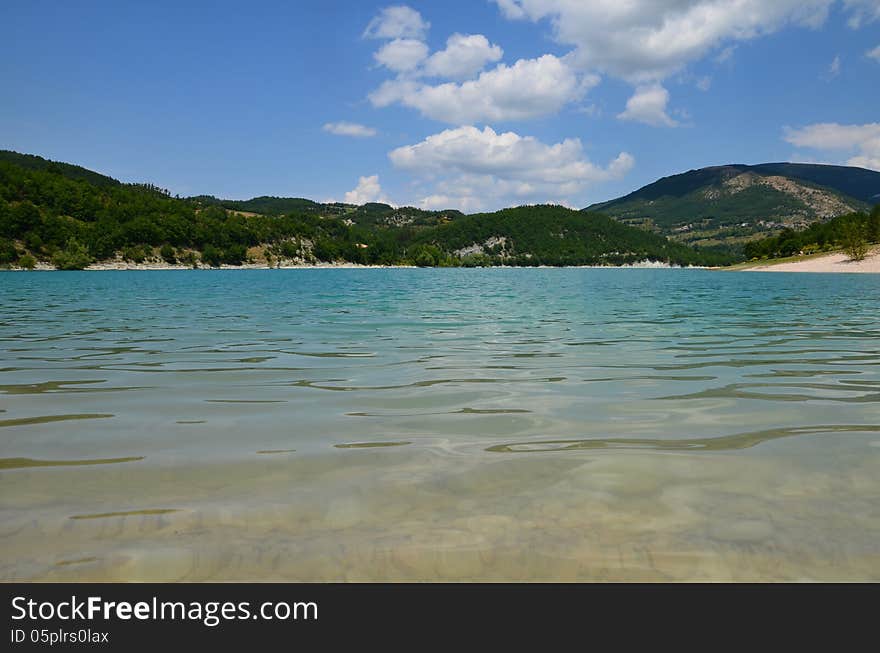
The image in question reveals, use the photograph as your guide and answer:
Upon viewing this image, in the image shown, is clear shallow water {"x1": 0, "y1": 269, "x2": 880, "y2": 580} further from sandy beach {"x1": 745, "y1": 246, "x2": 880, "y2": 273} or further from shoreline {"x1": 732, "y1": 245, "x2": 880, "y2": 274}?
sandy beach {"x1": 745, "y1": 246, "x2": 880, "y2": 273}

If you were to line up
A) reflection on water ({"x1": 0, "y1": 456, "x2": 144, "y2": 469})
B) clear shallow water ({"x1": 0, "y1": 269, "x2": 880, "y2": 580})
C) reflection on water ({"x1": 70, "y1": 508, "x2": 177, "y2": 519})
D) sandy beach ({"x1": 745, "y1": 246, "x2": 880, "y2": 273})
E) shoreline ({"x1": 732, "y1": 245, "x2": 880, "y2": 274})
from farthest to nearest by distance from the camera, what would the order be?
sandy beach ({"x1": 745, "y1": 246, "x2": 880, "y2": 273}) < shoreline ({"x1": 732, "y1": 245, "x2": 880, "y2": 274}) < reflection on water ({"x1": 0, "y1": 456, "x2": 144, "y2": 469}) < reflection on water ({"x1": 70, "y1": 508, "x2": 177, "y2": 519}) < clear shallow water ({"x1": 0, "y1": 269, "x2": 880, "y2": 580})

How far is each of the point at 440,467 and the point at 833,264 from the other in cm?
12632

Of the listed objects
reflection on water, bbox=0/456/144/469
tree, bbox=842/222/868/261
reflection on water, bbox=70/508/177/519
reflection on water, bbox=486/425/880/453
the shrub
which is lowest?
reflection on water, bbox=486/425/880/453

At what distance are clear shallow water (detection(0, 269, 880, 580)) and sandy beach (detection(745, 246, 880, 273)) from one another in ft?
353

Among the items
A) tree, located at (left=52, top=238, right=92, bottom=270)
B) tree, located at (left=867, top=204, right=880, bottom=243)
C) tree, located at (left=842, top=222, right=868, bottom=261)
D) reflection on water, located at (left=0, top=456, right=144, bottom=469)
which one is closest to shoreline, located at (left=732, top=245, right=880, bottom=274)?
tree, located at (left=842, top=222, right=868, bottom=261)

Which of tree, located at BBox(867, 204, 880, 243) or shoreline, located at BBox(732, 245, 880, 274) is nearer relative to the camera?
shoreline, located at BBox(732, 245, 880, 274)

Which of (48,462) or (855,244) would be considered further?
(855,244)

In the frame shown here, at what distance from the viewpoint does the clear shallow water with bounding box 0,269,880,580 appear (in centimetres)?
Result: 380

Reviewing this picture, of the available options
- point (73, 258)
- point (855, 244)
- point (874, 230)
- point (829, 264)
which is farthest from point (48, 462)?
point (73, 258)

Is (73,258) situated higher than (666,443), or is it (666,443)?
(73,258)

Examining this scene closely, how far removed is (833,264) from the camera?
107125 mm

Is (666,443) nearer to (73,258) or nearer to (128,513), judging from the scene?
(128,513)

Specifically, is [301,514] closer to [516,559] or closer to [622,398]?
[516,559]

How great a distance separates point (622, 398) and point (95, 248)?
21251 centimetres
